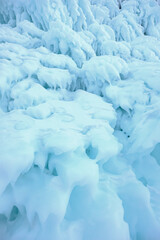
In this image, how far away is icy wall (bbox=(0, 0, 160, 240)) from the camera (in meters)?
1.65

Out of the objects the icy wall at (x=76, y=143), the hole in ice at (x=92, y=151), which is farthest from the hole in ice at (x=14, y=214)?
the hole in ice at (x=92, y=151)

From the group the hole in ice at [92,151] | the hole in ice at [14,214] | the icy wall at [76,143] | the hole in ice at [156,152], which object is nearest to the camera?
the icy wall at [76,143]

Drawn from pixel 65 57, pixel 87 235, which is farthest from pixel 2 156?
pixel 65 57

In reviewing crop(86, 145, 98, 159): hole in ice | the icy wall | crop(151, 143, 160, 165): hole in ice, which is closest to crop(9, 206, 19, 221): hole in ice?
the icy wall

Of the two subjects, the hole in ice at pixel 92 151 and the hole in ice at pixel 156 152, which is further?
the hole in ice at pixel 156 152

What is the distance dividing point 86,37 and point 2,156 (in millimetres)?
4527

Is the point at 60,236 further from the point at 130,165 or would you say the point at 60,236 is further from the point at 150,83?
the point at 150,83

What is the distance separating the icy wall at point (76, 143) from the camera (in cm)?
165

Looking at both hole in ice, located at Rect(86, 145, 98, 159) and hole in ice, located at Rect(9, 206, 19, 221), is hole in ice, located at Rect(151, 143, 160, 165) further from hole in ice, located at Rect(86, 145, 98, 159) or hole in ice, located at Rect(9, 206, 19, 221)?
hole in ice, located at Rect(9, 206, 19, 221)

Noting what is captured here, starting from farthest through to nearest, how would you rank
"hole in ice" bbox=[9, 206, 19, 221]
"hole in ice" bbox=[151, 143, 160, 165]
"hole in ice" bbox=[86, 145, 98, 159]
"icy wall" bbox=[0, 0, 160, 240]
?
1. "hole in ice" bbox=[151, 143, 160, 165]
2. "hole in ice" bbox=[86, 145, 98, 159]
3. "hole in ice" bbox=[9, 206, 19, 221]
4. "icy wall" bbox=[0, 0, 160, 240]

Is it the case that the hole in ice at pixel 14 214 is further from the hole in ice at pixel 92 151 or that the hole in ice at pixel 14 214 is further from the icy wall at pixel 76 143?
the hole in ice at pixel 92 151

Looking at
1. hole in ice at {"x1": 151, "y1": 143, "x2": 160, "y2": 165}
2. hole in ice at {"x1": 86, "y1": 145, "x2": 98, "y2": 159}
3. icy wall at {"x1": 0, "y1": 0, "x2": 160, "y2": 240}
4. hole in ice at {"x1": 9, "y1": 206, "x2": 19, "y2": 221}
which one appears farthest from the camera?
hole in ice at {"x1": 151, "y1": 143, "x2": 160, "y2": 165}

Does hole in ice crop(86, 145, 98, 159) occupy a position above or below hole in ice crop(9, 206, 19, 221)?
above

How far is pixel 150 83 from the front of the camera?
3551 mm
